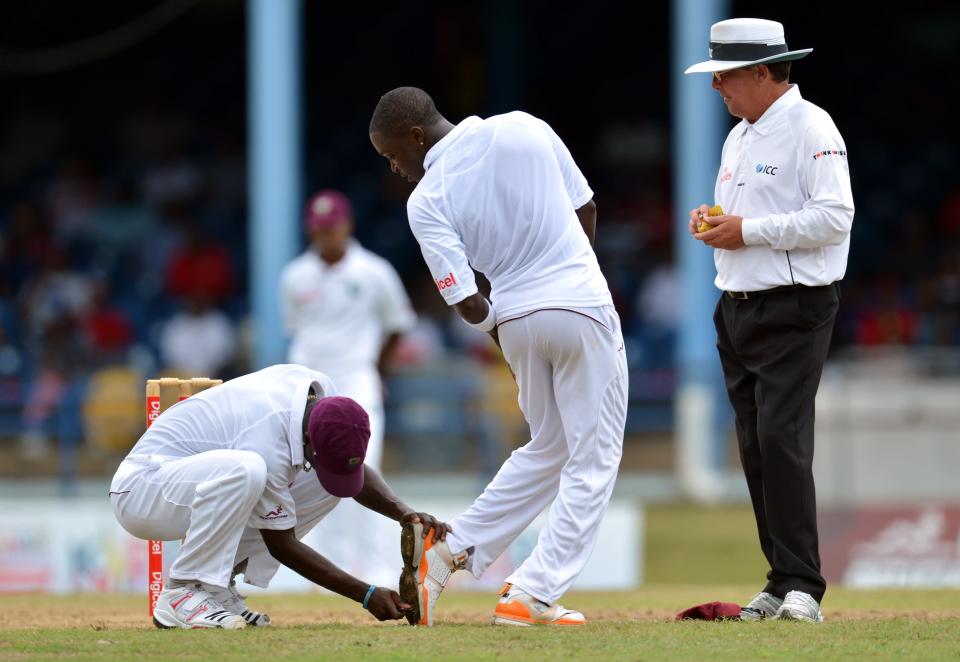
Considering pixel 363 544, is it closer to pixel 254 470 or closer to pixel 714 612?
pixel 714 612

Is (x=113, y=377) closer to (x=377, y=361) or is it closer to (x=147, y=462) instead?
(x=377, y=361)

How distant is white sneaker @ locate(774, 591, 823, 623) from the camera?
240 inches

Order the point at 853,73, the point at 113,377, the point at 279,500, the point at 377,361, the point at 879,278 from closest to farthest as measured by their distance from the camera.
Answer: the point at 279,500, the point at 377,361, the point at 113,377, the point at 879,278, the point at 853,73

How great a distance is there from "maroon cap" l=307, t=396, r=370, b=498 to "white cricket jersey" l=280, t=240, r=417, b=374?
16.8 ft

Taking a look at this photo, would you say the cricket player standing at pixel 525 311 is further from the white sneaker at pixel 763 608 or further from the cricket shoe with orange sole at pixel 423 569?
the white sneaker at pixel 763 608

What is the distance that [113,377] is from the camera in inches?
604

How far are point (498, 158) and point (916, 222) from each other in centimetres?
1476

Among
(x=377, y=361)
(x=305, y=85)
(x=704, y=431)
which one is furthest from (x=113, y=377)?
(x=305, y=85)

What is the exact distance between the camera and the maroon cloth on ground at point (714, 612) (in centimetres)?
634

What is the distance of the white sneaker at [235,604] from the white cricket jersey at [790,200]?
7.74 ft

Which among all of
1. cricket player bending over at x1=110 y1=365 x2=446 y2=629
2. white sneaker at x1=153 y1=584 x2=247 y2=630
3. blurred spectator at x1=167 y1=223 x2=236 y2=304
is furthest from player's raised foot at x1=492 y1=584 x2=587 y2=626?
blurred spectator at x1=167 y1=223 x2=236 y2=304

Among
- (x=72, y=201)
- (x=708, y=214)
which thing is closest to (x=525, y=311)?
(x=708, y=214)

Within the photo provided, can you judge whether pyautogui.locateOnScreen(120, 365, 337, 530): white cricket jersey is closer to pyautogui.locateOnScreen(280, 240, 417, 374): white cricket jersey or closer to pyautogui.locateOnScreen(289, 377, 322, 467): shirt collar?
pyautogui.locateOnScreen(289, 377, 322, 467): shirt collar

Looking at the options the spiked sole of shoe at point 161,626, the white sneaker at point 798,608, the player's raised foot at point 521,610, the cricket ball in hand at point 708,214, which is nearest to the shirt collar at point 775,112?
the cricket ball in hand at point 708,214
